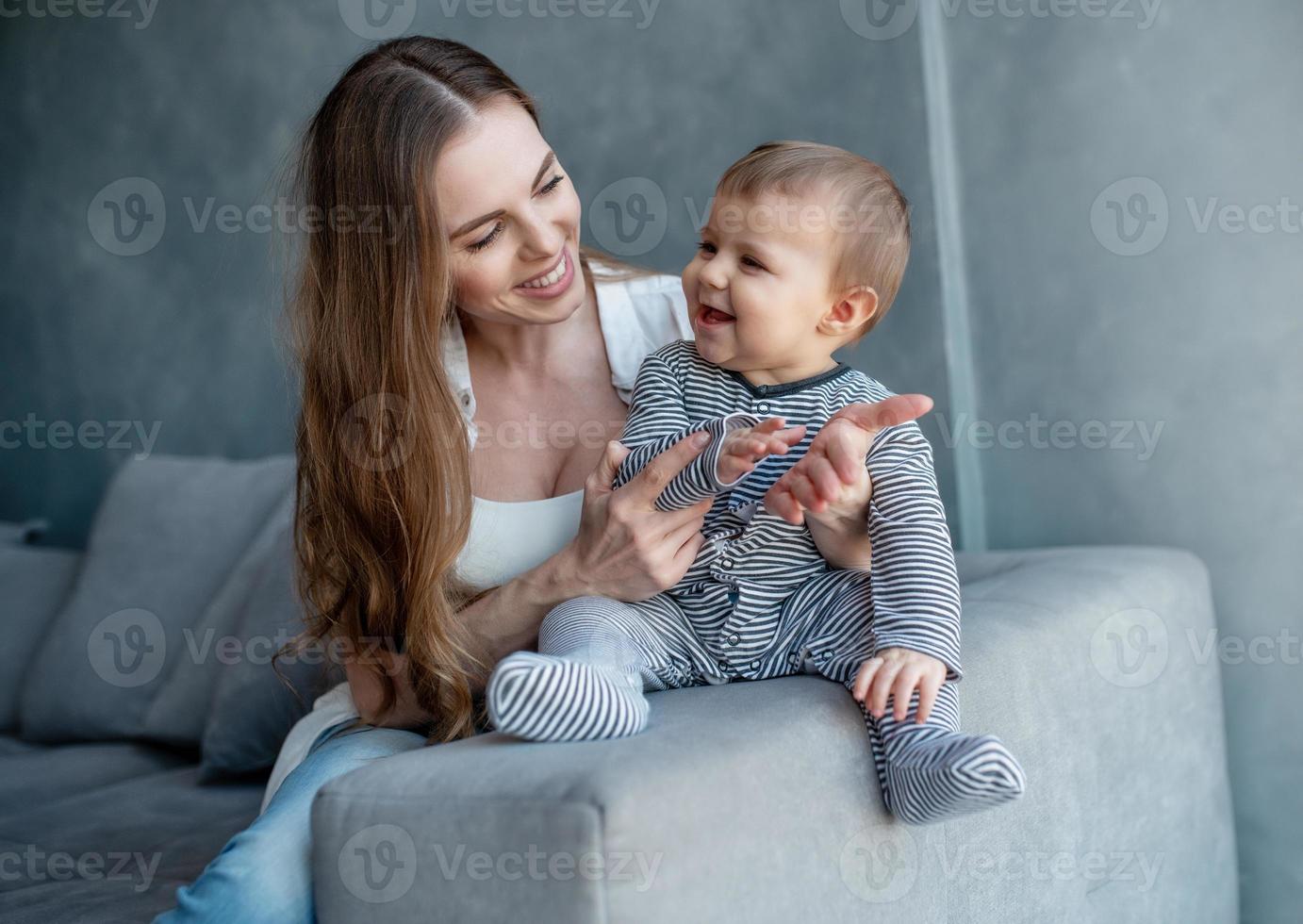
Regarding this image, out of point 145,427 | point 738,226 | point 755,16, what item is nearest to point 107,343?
point 145,427

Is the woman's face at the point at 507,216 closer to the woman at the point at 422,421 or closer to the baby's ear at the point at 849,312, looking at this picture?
the woman at the point at 422,421

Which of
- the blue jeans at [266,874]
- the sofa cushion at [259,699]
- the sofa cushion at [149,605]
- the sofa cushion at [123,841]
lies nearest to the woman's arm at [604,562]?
the blue jeans at [266,874]

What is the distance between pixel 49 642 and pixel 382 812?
2056 mm

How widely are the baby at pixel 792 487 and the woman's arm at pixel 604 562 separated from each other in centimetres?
2

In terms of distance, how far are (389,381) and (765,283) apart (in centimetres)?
52

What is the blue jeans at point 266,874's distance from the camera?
1173 millimetres

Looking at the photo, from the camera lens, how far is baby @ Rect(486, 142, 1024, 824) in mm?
1130

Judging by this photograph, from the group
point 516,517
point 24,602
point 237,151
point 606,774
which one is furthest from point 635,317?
point 24,602

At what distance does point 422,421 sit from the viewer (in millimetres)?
1499

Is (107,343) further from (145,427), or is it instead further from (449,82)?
(449,82)

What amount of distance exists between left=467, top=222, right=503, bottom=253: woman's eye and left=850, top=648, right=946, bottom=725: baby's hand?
71cm

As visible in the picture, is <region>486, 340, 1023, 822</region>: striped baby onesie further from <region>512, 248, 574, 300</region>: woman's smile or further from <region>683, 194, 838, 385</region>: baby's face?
<region>512, 248, 574, 300</region>: woman's smile

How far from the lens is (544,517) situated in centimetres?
156

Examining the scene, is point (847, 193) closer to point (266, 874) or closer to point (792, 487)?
point (792, 487)
